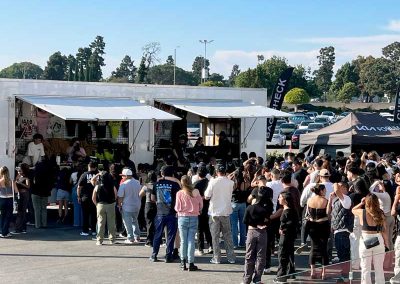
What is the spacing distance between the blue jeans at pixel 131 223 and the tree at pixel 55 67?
103 m

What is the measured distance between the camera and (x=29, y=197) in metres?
14.3

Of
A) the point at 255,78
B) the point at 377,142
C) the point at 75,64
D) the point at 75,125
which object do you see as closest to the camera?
the point at 75,125

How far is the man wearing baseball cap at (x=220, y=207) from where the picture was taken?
1091cm

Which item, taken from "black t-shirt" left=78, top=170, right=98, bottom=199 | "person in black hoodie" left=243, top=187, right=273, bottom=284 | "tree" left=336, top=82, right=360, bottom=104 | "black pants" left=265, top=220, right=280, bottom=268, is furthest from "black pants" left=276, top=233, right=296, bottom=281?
"tree" left=336, top=82, right=360, bottom=104

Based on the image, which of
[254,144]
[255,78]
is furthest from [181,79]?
[254,144]

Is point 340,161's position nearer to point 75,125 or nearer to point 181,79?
point 75,125

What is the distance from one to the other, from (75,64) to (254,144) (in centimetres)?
9649

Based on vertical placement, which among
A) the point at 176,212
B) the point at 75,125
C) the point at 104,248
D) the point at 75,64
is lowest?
the point at 104,248

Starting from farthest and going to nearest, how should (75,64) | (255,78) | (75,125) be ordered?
(75,64), (255,78), (75,125)

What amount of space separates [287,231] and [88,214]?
17.8ft

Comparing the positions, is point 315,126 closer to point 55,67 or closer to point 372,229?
point 372,229

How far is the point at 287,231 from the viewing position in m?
9.61

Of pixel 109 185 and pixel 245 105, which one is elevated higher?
pixel 245 105

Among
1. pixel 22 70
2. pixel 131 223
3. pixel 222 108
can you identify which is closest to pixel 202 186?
pixel 131 223
